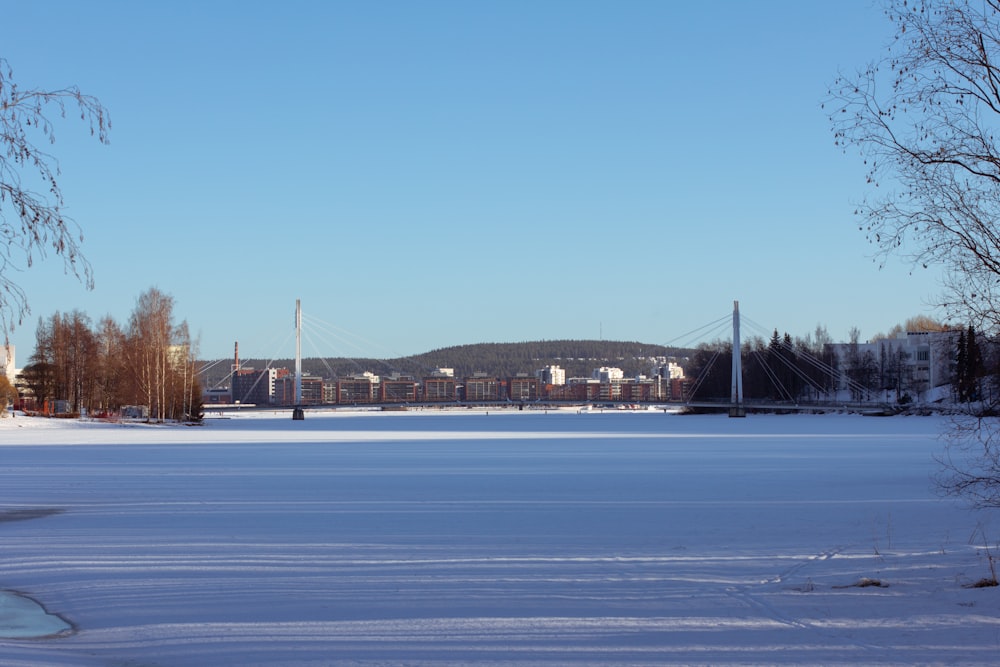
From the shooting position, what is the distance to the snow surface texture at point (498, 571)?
257 inches

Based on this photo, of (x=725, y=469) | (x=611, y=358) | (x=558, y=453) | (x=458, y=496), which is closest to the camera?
(x=458, y=496)

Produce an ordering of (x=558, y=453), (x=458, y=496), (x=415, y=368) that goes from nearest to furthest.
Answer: (x=458, y=496) < (x=558, y=453) < (x=415, y=368)

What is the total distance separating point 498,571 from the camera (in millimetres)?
9070

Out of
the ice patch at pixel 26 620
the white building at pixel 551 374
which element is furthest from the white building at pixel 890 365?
the ice patch at pixel 26 620

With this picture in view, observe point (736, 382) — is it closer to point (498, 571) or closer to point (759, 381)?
point (759, 381)

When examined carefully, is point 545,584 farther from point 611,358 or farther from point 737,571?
point 611,358

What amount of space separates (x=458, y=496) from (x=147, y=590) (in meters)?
7.71

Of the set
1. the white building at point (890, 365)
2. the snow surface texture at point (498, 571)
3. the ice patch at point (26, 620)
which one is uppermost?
the white building at point (890, 365)

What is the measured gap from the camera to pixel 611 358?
179 meters

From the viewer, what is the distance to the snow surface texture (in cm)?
653

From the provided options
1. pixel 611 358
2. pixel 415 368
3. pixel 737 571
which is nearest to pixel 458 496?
pixel 737 571

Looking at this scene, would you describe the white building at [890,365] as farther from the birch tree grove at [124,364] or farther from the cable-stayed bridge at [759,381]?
the birch tree grove at [124,364]

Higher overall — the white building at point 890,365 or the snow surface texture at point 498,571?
the white building at point 890,365

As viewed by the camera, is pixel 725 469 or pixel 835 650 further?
pixel 725 469
